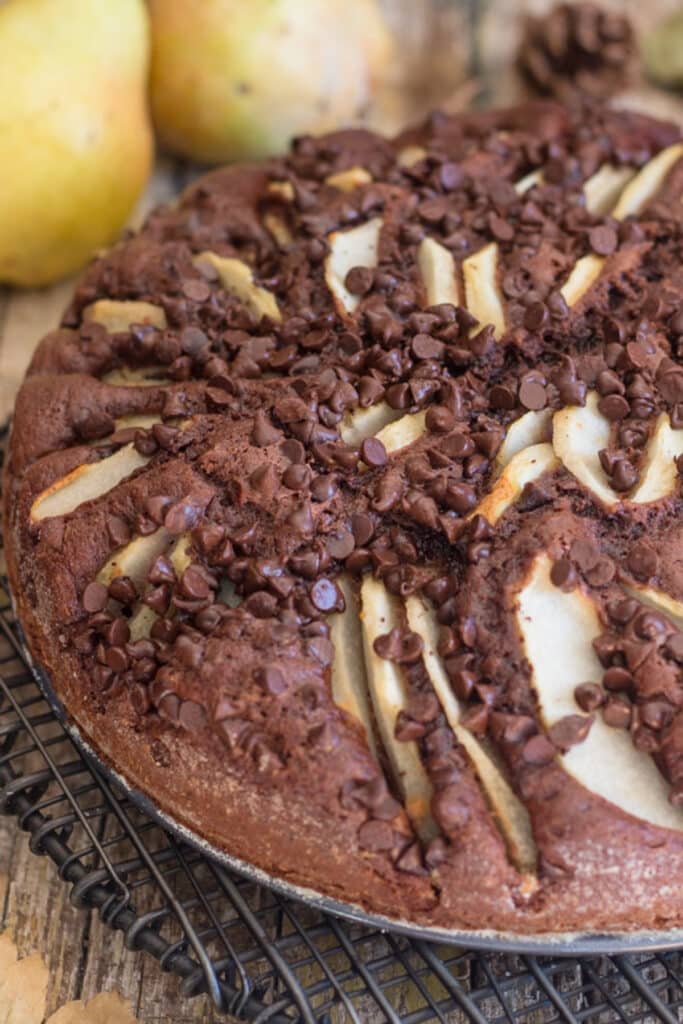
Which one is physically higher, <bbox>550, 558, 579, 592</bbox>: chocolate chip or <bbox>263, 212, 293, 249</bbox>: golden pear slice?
<bbox>263, 212, 293, 249</bbox>: golden pear slice

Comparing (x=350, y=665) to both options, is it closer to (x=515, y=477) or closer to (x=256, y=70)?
(x=515, y=477)

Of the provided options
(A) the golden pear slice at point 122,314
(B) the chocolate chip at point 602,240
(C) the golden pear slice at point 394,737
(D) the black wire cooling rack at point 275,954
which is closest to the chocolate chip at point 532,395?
(B) the chocolate chip at point 602,240

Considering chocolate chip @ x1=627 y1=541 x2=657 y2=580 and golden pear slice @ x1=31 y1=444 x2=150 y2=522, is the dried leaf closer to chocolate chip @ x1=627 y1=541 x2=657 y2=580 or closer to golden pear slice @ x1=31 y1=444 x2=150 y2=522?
golden pear slice @ x1=31 y1=444 x2=150 y2=522

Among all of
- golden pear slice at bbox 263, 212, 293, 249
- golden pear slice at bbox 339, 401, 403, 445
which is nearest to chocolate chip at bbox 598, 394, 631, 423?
golden pear slice at bbox 339, 401, 403, 445

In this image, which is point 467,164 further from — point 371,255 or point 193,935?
point 193,935

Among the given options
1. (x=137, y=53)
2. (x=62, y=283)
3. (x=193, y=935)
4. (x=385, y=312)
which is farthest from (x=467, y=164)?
(x=193, y=935)

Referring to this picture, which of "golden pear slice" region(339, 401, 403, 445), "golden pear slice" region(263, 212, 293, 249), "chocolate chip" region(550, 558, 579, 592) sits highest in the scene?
"golden pear slice" region(263, 212, 293, 249)
